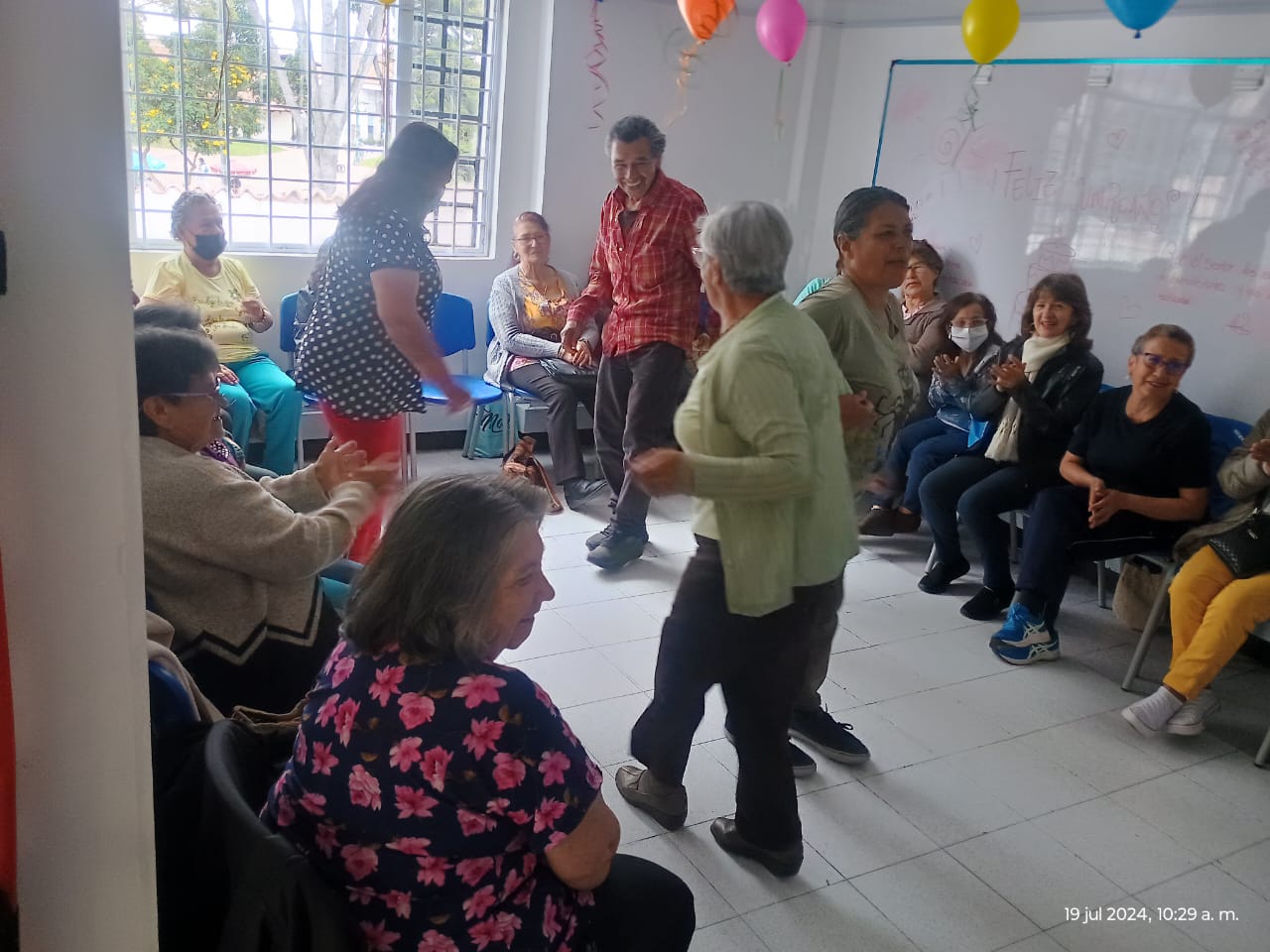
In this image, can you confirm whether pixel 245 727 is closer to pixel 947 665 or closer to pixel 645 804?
pixel 645 804

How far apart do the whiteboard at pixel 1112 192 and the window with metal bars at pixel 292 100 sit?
212cm

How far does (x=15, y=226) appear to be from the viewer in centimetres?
80

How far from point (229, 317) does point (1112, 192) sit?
3.56 meters

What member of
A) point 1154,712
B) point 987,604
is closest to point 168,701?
point 1154,712

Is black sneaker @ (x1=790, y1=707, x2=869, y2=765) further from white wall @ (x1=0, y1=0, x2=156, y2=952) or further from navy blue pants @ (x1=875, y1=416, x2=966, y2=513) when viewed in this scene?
white wall @ (x1=0, y1=0, x2=156, y2=952)

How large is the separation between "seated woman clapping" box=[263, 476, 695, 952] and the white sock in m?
2.15

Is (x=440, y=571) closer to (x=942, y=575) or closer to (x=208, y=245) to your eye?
(x=942, y=575)

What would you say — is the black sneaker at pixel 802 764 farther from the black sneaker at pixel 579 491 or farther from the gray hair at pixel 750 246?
the black sneaker at pixel 579 491

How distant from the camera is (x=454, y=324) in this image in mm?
4633

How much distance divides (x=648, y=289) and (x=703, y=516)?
1959 millimetres

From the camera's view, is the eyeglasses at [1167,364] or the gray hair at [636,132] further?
the gray hair at [636,132]

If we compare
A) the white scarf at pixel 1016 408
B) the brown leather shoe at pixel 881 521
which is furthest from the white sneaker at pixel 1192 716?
the brown leather shoe at pixel 881 521

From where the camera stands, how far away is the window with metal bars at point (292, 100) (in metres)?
4.21

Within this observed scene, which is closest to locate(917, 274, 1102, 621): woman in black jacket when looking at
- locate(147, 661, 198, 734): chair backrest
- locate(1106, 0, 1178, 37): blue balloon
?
locate(1106, 0, 1178, 37): blue balloon
